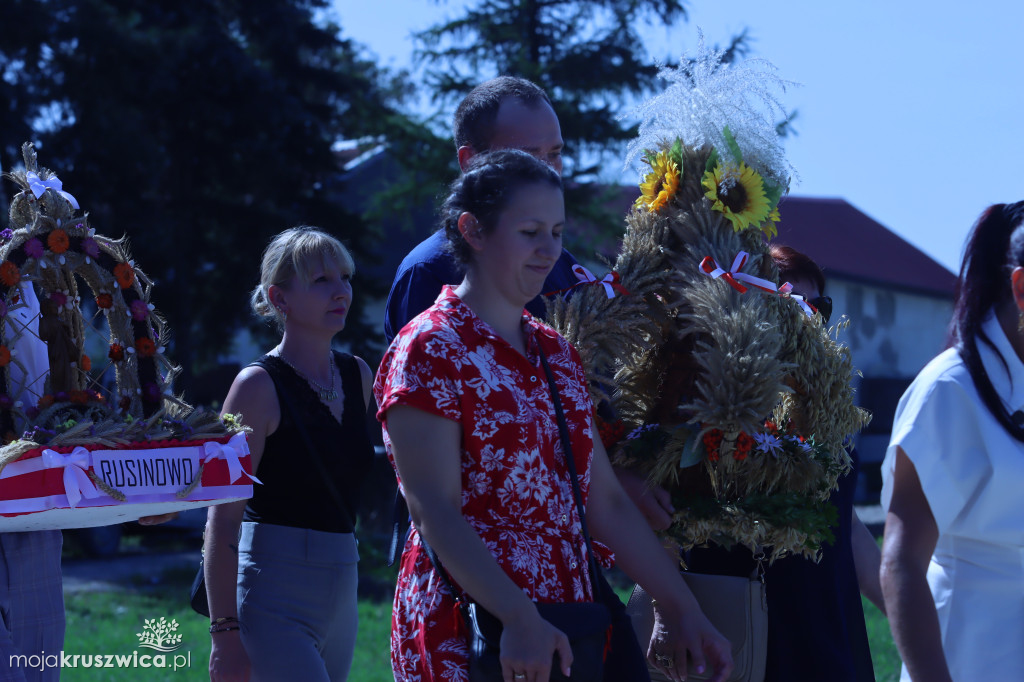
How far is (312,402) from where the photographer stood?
357cm

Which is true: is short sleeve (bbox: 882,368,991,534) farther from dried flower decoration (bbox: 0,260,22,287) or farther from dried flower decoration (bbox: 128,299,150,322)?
dried flower decoration (bbox: 0,260,22,287)

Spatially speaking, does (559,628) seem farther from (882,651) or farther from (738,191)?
(882,651)

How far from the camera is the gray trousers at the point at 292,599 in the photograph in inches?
131

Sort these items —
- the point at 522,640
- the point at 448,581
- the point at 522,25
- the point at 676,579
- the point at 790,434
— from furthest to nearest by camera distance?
the point at 522,25, the point at 790,434, the point at 676,579, the point at 448,581, the point at 522,640

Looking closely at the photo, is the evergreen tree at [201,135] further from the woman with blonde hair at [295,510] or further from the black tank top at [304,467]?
the black tank top at [304,467]

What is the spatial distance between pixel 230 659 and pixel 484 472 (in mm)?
1497

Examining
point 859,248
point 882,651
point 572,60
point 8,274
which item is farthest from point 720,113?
point 859,248

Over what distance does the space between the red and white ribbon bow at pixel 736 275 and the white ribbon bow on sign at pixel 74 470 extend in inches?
69.6

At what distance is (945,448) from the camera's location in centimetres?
262

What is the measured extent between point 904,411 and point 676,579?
2.50ft

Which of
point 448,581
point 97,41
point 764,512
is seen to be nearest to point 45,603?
point 448,581

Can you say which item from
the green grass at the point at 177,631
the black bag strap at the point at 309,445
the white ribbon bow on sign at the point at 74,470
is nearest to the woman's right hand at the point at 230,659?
the black bag strap at the point at 309,445

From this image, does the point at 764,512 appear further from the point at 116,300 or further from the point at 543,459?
the point at 116,300

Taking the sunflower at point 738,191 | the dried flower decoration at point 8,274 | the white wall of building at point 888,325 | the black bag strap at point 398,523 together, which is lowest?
the black bag strap at point 398,523
